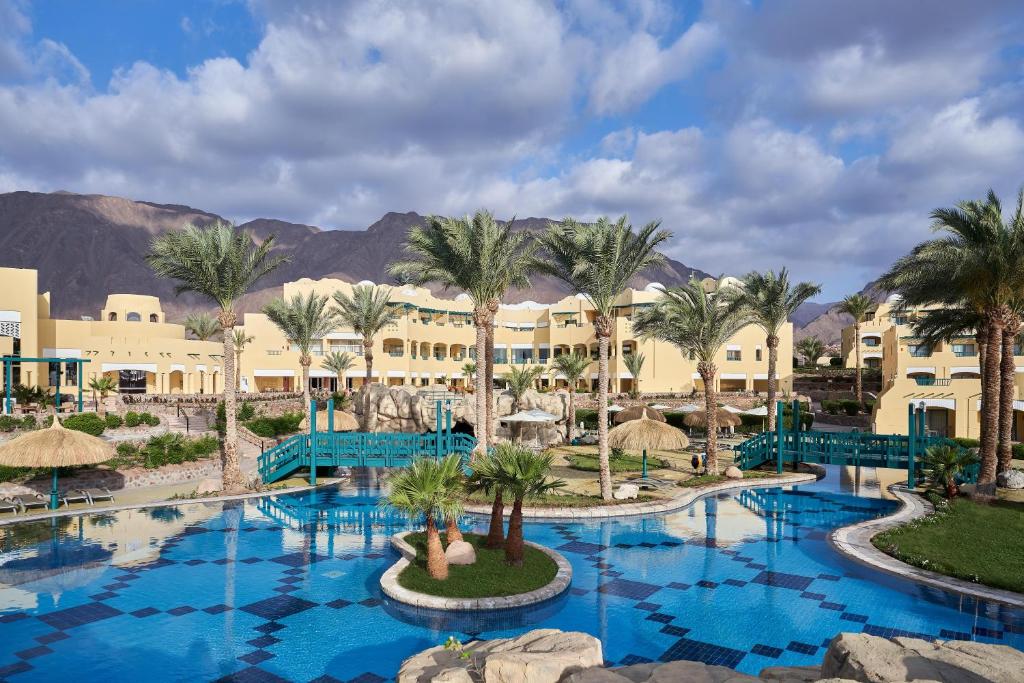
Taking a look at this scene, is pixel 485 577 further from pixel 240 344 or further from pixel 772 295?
pixel 240 344

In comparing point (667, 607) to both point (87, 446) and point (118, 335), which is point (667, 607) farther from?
point (118, 335)

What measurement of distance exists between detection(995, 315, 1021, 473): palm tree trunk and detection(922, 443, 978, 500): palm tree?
1144mm

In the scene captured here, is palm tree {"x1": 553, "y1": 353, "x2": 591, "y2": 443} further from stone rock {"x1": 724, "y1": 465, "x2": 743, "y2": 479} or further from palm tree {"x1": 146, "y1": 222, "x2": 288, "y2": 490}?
palm tree {"x1": 146, "y1": 222, "x2": 288, "y2": 490}

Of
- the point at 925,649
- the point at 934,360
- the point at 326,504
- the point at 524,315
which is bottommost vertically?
the point at 326,504

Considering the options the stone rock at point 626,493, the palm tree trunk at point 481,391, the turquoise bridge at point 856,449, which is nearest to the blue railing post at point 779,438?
the turquoise bridge at point 856,449

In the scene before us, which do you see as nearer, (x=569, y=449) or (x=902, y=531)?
(x=902, y=531)

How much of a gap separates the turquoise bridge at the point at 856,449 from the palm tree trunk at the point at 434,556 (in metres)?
16.7

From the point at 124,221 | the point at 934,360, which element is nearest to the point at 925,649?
the point at 934,360

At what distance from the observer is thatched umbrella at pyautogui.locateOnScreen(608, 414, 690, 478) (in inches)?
882

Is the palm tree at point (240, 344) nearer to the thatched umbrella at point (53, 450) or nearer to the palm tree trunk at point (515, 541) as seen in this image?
the thatched umbrella at point (53, 450)

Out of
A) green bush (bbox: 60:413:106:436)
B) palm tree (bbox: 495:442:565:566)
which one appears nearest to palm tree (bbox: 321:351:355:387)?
green bush (bbox: 60:413:106:436)

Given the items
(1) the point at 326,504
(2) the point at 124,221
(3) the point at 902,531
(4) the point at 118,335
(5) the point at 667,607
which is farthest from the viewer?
(2) the point at 124,221

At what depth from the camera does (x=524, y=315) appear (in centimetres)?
7294

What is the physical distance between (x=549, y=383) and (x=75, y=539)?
51718 mm
